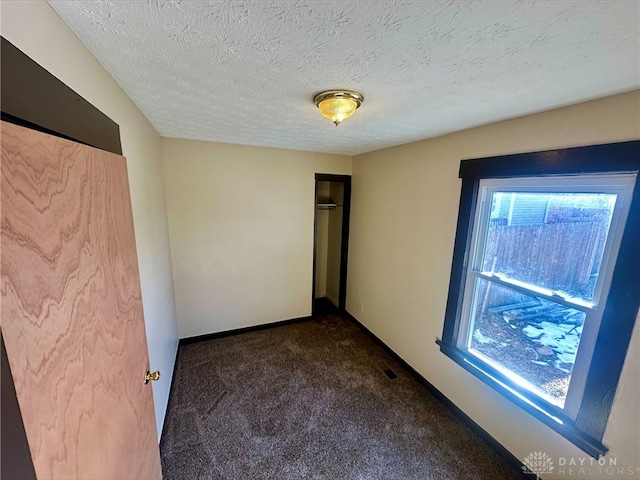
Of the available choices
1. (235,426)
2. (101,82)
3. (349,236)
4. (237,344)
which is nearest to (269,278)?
(237,344)

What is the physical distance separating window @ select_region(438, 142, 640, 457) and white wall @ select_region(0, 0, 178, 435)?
2213mm

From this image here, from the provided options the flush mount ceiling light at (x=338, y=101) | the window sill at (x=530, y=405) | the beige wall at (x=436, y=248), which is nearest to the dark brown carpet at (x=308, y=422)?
the beige wall at (x=436, y=248)

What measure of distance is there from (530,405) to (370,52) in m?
2.18

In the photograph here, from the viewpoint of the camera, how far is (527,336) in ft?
5.51

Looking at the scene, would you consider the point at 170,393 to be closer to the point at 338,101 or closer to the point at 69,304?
the point at 69,304

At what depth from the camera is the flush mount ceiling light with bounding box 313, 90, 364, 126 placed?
128 centimetres

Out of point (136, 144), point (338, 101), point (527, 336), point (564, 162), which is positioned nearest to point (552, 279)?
point (527, 336)

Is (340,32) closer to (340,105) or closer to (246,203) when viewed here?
(340,105)

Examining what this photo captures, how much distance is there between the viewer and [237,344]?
9.91ft

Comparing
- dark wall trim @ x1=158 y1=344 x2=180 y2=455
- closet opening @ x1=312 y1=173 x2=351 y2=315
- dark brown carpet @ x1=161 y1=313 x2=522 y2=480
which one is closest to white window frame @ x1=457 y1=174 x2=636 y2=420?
dark brown carpet @ x1=161 y1=313 x2=522 y2=480

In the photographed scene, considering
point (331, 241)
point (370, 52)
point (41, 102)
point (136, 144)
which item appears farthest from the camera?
point (331, 241)

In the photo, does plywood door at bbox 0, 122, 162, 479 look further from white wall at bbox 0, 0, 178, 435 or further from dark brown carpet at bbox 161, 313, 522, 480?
dark brown carpet at bbox 161, 313, 522, 480

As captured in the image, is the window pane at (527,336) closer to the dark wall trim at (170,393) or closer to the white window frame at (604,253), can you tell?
the white window frame at (604,253)

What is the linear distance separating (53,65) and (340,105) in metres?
1.08
